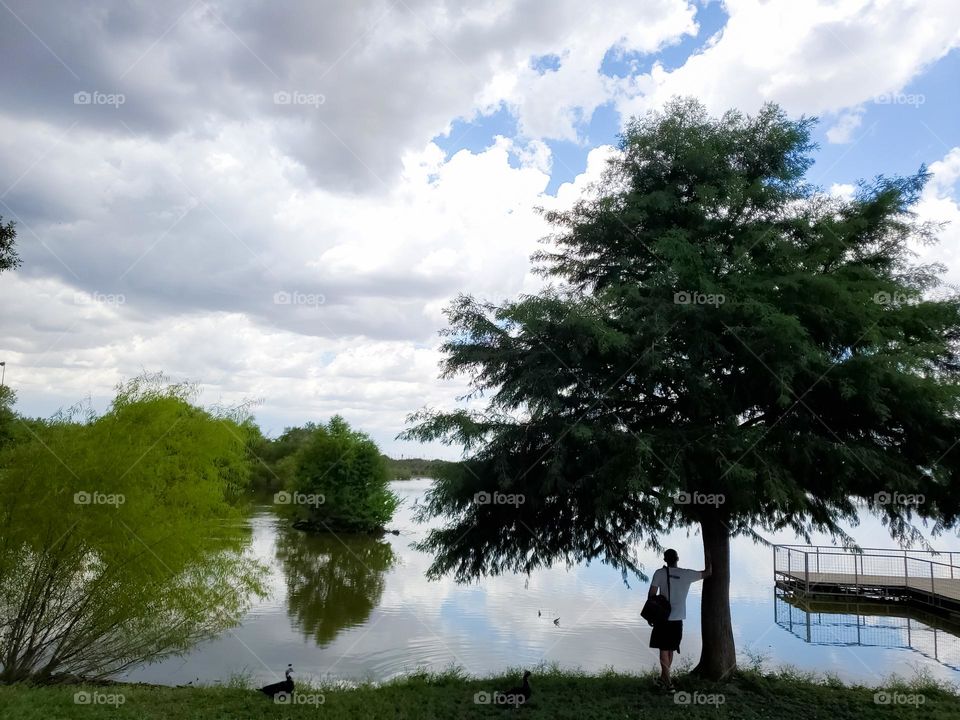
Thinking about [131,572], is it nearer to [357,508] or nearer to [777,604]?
[777,604]

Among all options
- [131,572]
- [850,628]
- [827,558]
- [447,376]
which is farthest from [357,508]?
[447,376]

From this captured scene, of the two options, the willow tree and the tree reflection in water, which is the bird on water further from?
the tree reflection in water

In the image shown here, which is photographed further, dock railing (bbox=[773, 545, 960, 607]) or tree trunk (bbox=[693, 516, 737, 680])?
dock railing (bbox=[773, 545, 960, 607])

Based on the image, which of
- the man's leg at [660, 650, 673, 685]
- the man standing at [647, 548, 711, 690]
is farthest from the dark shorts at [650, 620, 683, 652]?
the man's leg at [660, 650, 673, 685]

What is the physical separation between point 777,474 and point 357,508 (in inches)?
1574

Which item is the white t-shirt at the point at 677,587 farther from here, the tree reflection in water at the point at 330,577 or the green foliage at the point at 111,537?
the tree reflection in water at the point at 330,577

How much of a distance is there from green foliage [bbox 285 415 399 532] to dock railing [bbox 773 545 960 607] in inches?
1029

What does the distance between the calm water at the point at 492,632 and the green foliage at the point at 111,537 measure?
52.2 inches

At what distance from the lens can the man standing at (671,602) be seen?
9188 millimetres

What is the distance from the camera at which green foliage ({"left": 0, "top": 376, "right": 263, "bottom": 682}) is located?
454 inches

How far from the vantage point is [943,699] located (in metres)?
9.48

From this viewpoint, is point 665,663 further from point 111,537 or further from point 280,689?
point 111,537

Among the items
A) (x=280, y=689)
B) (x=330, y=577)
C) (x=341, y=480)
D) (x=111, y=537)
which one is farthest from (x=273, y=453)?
(x=280, y=689)

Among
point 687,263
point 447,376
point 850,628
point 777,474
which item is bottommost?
point 850,628
